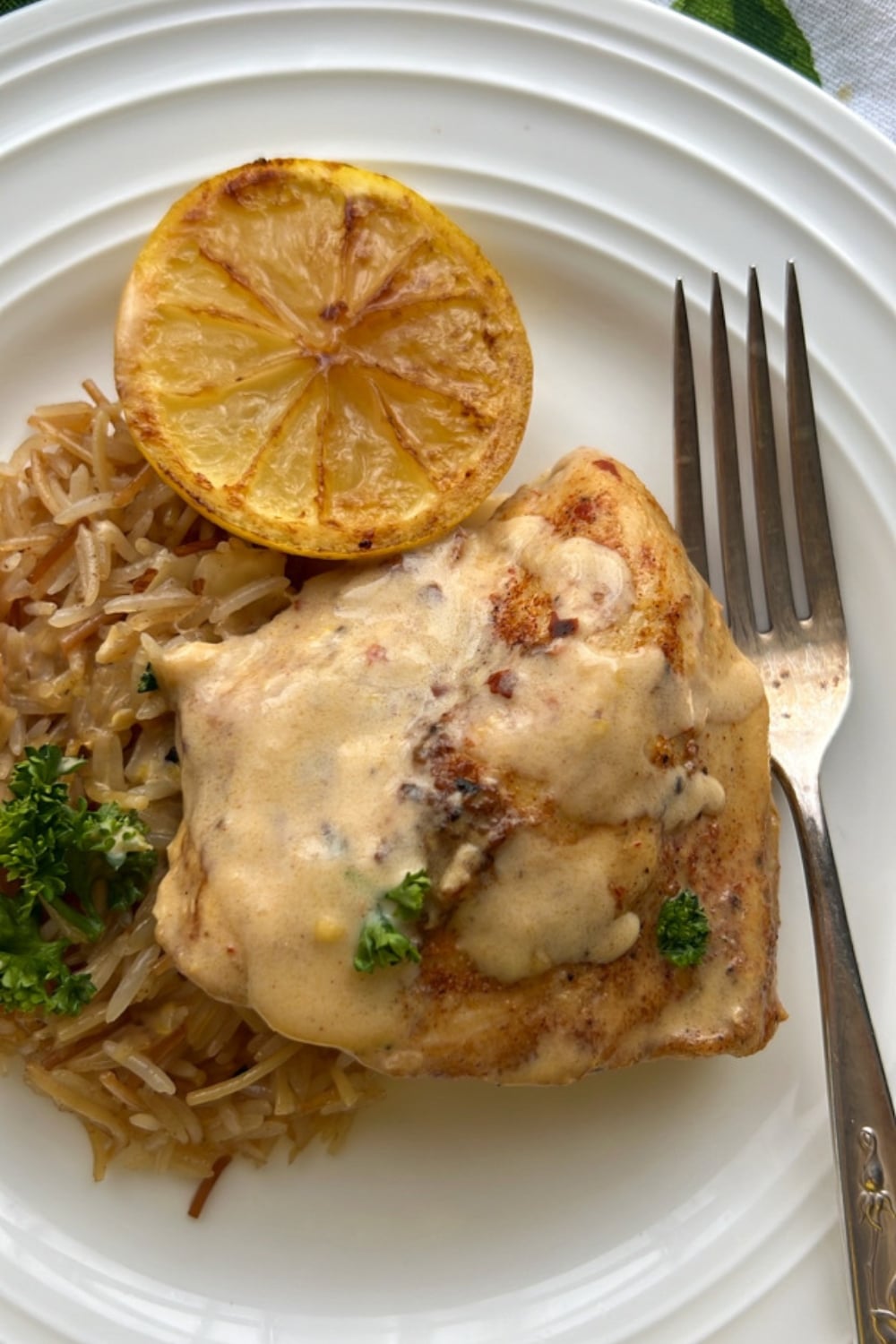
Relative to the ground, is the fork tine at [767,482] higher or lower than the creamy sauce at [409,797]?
higher

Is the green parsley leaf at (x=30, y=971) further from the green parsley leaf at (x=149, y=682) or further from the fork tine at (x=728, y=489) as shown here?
the fork tine at (x=728, y=489)

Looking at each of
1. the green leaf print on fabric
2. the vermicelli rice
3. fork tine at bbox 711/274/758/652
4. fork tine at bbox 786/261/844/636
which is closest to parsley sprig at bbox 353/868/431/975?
the vermicelli rice

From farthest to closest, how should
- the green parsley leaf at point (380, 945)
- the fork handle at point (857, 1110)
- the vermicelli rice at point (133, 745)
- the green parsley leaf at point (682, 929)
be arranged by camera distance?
the vermicelli rice at point (133, 745)
the fork handle at point (857, 1110)
the green parsley leaf at point (682, 929)
the green parsley leaf at point (380, 945)

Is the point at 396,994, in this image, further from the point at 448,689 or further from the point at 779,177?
the point at 779,177

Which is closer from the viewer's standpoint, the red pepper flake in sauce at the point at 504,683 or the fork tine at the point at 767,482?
the red pepper flake in sauce at the point at 504,683

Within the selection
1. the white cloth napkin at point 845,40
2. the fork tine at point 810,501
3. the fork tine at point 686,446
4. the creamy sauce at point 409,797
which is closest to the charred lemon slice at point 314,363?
the creamy sauce at point 409,797

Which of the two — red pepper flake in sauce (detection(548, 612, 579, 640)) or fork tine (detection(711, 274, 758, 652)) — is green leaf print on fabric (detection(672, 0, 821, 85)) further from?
red pepper flake in sauce (detection(548, 612, 579, 640))

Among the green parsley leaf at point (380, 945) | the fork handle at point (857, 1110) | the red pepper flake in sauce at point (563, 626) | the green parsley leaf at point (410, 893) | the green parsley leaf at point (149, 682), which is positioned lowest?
the fork handle at point (857, 1110)

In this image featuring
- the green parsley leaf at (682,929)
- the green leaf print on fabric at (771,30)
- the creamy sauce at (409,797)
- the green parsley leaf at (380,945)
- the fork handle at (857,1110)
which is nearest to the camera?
the green parsley leaf at (380,945)
